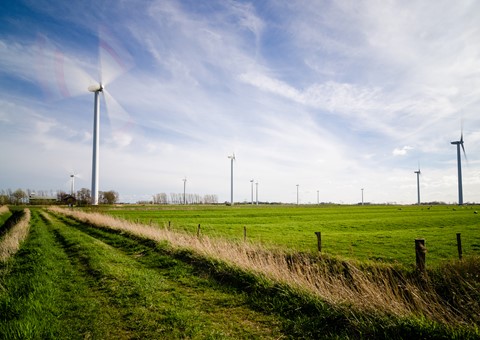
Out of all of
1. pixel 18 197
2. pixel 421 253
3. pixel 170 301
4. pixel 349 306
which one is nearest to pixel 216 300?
pixel 170 301

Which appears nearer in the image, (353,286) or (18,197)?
(353,286)

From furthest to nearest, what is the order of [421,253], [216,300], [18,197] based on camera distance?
[18,197] → [421,253] → [216,300]

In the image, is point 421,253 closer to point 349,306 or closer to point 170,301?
point 349,306

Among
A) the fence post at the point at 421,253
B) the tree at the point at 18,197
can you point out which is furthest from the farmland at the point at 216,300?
the tree at the point at 18,197

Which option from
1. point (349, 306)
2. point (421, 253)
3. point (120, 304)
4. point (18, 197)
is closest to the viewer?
point (349, 306)

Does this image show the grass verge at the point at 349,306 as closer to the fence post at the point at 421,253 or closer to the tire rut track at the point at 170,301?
the fence post at the point at 421,253

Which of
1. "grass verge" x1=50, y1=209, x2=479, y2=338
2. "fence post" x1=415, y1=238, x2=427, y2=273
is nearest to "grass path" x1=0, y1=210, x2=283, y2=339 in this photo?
"grass verge" x1=50, y1=209, x2=479, y2=338

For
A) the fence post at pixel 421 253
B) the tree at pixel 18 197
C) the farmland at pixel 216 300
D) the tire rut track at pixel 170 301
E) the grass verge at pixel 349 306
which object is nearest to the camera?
the grass verge at pixel 349 306

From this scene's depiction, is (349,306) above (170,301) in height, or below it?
above

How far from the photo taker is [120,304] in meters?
8.41

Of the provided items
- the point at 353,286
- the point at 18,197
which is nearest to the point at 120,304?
the point at 353,286

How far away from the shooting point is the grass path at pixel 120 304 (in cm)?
662

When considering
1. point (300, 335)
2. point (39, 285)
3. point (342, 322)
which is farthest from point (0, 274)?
point (342, 322)

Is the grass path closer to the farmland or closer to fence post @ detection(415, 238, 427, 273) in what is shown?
the farmland
